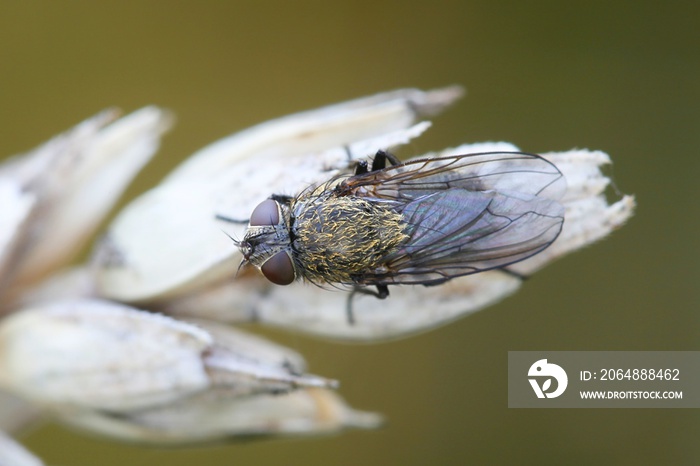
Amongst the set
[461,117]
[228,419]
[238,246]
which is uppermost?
[461,117]

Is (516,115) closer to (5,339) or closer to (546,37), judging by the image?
(546,37)

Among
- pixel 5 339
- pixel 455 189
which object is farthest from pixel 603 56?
pixel 5 339

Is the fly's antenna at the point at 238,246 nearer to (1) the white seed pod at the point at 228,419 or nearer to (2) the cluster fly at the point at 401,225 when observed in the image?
(2) the cluster fly at the point at 401,225

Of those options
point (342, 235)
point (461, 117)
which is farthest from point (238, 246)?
point (461, 117)

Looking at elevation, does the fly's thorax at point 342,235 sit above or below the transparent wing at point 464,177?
below

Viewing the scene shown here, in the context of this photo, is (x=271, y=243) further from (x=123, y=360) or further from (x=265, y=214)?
(x=123, y=360)

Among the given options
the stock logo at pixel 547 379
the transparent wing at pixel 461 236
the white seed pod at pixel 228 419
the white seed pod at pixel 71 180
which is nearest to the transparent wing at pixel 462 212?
the transparent wing at pixel 461 236
